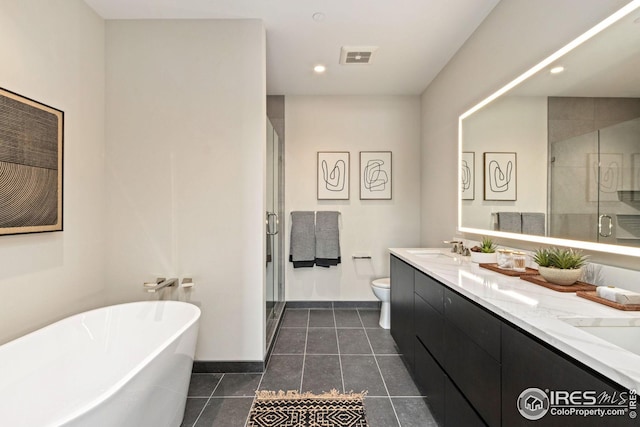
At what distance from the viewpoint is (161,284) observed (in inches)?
74.6

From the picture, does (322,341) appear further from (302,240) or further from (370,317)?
(302,240)

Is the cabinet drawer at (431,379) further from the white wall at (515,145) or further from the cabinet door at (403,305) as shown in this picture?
the white wall at (515,145)

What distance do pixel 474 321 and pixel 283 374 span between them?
1.44m

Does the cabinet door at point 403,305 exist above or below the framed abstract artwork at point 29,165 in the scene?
below

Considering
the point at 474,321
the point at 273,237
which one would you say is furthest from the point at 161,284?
the point at 474,321

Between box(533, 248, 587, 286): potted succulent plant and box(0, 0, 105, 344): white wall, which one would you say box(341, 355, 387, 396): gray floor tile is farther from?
box(0, 0, 105, 344): white wall

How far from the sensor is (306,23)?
2053mm

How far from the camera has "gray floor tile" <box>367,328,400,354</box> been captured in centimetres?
236

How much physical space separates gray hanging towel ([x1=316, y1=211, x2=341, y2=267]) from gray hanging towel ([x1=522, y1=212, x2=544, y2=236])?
74.4 inches

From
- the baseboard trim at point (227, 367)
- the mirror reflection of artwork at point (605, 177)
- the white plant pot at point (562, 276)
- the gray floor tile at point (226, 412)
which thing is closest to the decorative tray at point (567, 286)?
the white plant pot at point (562, 276)

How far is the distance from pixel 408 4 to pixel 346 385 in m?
2.61

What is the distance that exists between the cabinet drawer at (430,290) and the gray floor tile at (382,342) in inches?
33.5

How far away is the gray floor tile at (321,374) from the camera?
1.86 m
